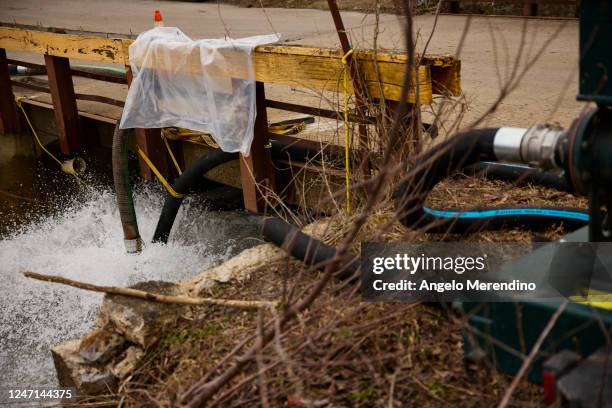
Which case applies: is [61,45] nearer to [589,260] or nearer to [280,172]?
[280,172]

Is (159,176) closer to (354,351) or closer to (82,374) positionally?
(82,374)

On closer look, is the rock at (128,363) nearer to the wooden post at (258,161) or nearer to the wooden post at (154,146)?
the wooden post at (258,161)

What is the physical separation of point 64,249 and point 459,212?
5016 mm

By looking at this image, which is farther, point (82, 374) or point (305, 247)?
point (305, 247)

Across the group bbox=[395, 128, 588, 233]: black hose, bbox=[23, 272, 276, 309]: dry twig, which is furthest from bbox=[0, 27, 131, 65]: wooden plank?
bbox=[395, 128, 588, 233]: black hose

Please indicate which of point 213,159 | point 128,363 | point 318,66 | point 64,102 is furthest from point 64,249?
point 128,363

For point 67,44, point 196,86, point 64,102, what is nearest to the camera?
point 196,86

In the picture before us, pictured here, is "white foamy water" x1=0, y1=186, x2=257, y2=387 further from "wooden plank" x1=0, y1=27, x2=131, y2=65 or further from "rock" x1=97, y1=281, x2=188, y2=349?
"wooden plank" x1=0, y1=27, x2=131, y2=65

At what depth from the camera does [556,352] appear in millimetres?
2375

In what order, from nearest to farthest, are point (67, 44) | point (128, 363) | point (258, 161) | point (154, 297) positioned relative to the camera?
point (128, 363) → point (154, 297) → point (258, 161) → point (67, 44)

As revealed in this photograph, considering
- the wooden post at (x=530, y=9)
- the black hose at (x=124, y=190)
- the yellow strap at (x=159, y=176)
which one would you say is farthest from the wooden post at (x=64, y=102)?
the wooden post at (x=530, y=9)

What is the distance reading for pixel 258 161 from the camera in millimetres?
5836

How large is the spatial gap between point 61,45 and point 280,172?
2.74m

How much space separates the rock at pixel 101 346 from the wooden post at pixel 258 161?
2260 millimetres
